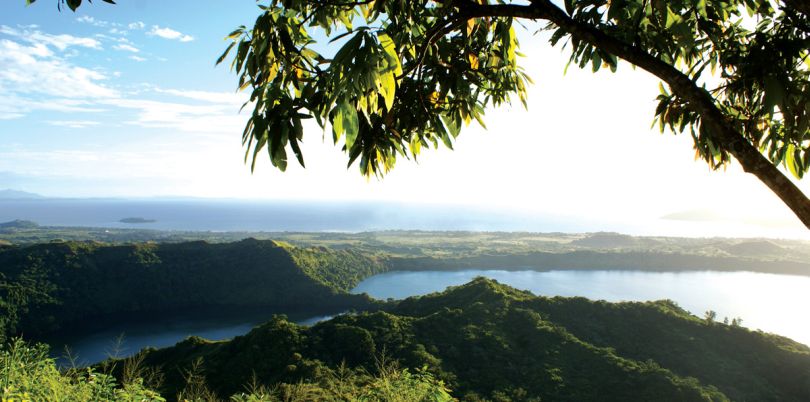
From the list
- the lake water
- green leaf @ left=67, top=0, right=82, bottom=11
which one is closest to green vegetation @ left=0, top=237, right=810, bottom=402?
green leaf @ left=67, top=0, right=82, bottom=11

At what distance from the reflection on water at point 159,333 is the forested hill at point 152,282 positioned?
3.98 metres

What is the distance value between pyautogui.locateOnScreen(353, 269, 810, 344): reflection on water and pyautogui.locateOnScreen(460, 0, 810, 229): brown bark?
73.0m

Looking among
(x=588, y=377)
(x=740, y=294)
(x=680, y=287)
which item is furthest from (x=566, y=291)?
(x=588, y=377)

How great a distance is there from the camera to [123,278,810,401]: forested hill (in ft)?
74.5

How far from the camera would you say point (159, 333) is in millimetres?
52781

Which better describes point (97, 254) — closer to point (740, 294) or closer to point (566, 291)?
point (566, 291)

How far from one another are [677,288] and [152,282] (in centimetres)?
9538

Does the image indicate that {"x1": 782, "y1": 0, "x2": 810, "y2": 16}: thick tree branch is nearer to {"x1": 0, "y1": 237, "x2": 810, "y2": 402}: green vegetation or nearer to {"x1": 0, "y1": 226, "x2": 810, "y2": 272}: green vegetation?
{"x1": 0, "y1": 237, "x2": 810, "y2": 402}: green vegetation

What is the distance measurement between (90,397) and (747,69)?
6127mm

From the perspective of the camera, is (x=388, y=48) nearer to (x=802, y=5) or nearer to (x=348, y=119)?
(x=348, y=119)

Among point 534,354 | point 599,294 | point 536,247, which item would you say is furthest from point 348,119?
point 536,247

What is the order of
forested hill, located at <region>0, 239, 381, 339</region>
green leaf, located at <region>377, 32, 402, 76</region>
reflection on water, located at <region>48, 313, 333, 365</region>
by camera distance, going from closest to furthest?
green leaf, located at <region>377, 32, 402, 76</region> → reflection on water, located at <region>48, 313, 333, 365</region> → forested hill, located at <region>0, 239, 381, 339</region>

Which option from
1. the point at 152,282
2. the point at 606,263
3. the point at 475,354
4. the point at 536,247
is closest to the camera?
Result: the point at 475,354

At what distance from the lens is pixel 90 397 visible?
159 inches
